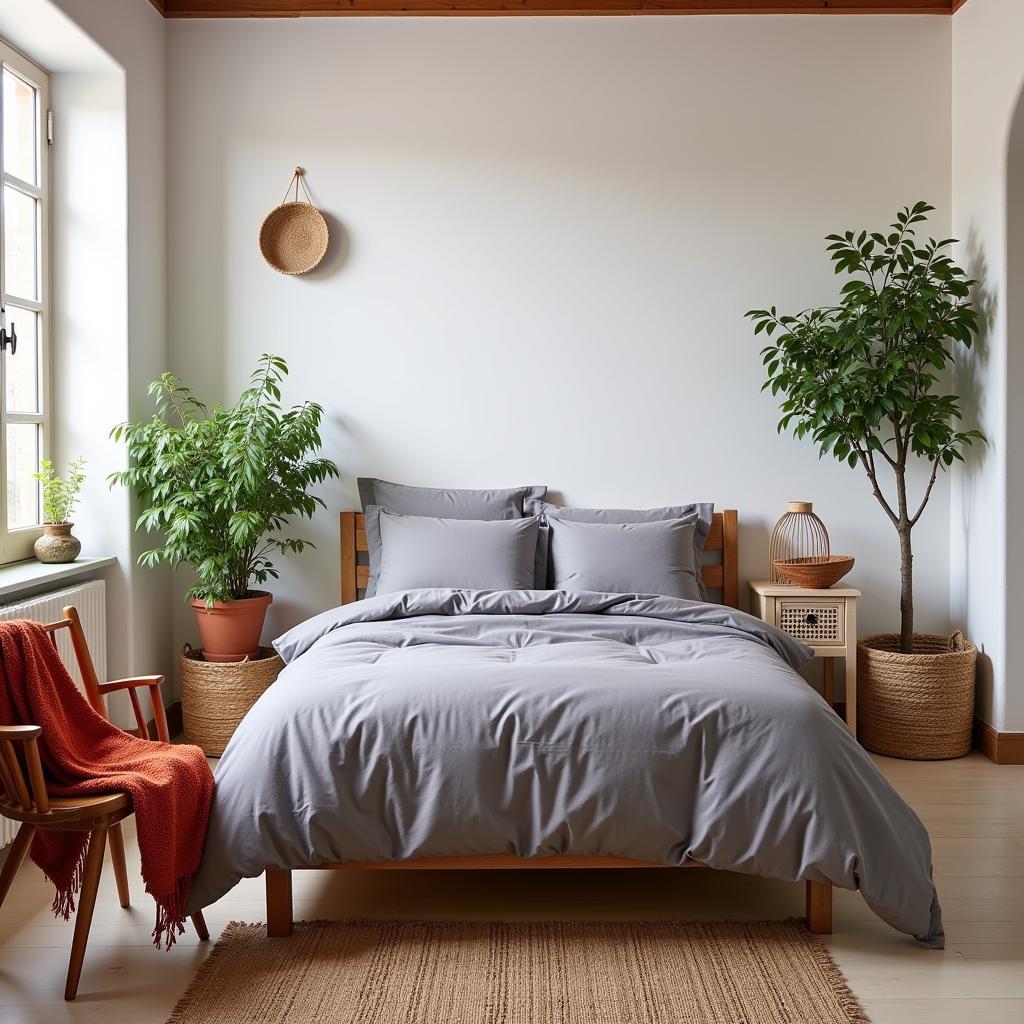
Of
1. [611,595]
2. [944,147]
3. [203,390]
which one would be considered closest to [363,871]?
[611,595]

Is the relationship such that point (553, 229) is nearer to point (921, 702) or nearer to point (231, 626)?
point (231, 626)

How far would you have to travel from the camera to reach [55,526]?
383 cm

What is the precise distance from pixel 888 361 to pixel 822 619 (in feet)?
3.51

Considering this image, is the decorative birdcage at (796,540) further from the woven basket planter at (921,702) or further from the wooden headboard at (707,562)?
the woven basket planter at (921,702)

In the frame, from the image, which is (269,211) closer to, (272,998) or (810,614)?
(810,614)

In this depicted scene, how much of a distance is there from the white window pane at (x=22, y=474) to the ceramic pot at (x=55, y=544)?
0.35 feet

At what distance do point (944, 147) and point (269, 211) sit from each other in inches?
116

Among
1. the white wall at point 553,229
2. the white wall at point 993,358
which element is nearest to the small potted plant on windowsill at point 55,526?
the white wall at point 553,229


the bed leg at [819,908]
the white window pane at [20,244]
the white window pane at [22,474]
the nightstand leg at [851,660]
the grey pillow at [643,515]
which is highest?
the white window pane at [20,244]

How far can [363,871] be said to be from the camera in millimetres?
3123

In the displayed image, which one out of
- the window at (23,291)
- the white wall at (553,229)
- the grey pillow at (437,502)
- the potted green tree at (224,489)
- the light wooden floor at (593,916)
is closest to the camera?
the light wooden floor at (593,916)

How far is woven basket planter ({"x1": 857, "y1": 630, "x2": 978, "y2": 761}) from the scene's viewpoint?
13.8ft

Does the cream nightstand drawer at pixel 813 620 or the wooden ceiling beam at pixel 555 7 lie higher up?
→ the wooden ceiling beam at pixel 555 7

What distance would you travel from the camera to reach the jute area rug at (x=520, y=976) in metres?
2.31
